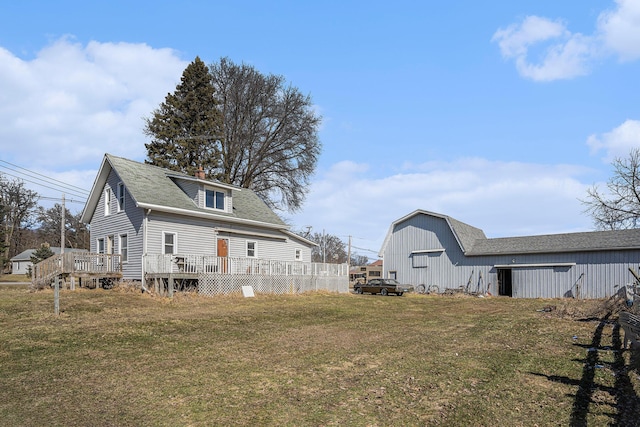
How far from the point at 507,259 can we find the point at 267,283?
19.6 meters

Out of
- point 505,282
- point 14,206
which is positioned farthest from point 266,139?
point 14,206

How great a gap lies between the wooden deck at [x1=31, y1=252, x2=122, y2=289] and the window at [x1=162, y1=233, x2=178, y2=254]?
278 centimetres

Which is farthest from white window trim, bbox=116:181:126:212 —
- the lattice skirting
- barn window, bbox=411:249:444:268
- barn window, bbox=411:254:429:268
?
barn window, bbox=411:254:429:268

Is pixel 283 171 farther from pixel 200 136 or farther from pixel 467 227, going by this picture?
pixel 467 227

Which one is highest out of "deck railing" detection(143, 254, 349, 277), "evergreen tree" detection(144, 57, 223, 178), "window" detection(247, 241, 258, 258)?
"evergreen tree" detection(144, 57, 223, 178)

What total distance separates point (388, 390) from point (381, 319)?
Answer: 31.4ft

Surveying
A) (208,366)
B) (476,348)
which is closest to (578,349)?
(476,348)

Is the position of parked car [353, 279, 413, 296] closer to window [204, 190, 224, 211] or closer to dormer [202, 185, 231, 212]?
dormer [202, 185, 231, 212]

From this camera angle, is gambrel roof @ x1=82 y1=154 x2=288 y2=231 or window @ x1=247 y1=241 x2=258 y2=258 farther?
window @ x1=247 y1=241 x2=258 y2=258

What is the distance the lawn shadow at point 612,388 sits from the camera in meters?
6.29

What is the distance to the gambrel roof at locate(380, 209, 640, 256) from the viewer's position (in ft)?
99.4

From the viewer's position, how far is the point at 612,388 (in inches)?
305

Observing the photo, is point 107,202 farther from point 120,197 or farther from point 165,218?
point 165,218

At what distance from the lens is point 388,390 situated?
734 cm
